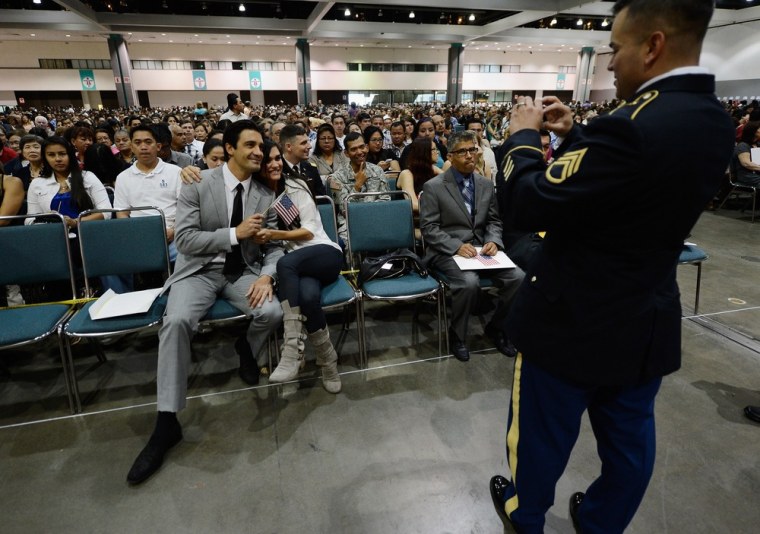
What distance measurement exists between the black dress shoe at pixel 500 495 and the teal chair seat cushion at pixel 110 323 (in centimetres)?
194

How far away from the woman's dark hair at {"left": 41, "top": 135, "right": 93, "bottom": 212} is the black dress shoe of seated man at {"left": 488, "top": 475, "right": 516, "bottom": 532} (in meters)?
3.47

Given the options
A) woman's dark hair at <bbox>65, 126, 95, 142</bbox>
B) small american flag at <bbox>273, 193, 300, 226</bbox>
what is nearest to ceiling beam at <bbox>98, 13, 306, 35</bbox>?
woman's dark hair at <bbox>65, 126, 95, 142</bbox>

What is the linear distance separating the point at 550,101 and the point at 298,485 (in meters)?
1.89

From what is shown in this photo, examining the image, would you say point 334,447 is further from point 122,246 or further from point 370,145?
point 370,145

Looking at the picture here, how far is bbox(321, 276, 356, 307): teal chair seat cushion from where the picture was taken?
8.74 feet

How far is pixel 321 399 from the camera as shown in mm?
2625

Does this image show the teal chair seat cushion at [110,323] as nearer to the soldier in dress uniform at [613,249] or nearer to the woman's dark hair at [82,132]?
the soldier in dress uniform at [613,249]

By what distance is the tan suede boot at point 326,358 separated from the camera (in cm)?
260

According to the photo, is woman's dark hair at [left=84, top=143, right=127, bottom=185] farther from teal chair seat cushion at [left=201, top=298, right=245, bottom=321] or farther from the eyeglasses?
the eyeglasses

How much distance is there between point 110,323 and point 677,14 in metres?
2.70

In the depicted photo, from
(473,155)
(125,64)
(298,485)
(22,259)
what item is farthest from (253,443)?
(125,64)

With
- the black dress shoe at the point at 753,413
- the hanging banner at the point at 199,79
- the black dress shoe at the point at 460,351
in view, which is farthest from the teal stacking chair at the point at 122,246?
the hanging banner at the point at 199,79

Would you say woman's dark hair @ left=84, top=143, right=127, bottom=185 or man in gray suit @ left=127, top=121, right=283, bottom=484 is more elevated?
woman's dark hair @ left=84, top=143, right=127, bottom=185

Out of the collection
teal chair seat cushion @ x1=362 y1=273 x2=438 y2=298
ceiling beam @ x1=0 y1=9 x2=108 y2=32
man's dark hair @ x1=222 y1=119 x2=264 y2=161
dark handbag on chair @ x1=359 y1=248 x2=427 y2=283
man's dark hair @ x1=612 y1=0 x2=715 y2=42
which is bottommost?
teal chair seat cushion @ x1=362 y1=273 x2=438 y2=298
